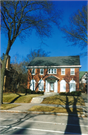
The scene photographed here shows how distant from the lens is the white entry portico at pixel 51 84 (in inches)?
1114

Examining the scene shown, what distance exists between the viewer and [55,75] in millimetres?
29188

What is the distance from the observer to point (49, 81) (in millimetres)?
28859

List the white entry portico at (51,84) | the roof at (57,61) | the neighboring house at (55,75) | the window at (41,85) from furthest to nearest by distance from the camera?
1. the roof at (57,61)
2. the window at (41,85)
3. the white entry portico at (51,84)
4. the neighboring house at (55,75)

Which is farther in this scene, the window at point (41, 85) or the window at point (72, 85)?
the window at point (41, 85)

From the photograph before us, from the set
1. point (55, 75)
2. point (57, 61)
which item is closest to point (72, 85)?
point (55, 75)

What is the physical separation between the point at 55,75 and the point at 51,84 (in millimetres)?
2191

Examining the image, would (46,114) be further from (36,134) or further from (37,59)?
(37,59)

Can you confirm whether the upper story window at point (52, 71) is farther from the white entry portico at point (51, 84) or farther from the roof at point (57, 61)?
the white entry portico at point (51, 84)

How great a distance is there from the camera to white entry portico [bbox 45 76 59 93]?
92.9 ft

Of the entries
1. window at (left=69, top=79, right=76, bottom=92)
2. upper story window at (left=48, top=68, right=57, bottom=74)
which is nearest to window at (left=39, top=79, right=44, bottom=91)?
upper story window at (left=48, top=68, right=57, bottom=74)

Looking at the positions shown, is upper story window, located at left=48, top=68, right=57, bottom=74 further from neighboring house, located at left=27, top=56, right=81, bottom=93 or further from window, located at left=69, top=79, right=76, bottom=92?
window, located at left=69, top=79, right=76, bottom=92

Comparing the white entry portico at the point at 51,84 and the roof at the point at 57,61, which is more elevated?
the roof at the point at 57,61

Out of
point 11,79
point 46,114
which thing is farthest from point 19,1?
point 11,79

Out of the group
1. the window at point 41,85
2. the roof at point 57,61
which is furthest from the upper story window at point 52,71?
the window at point 41,85
